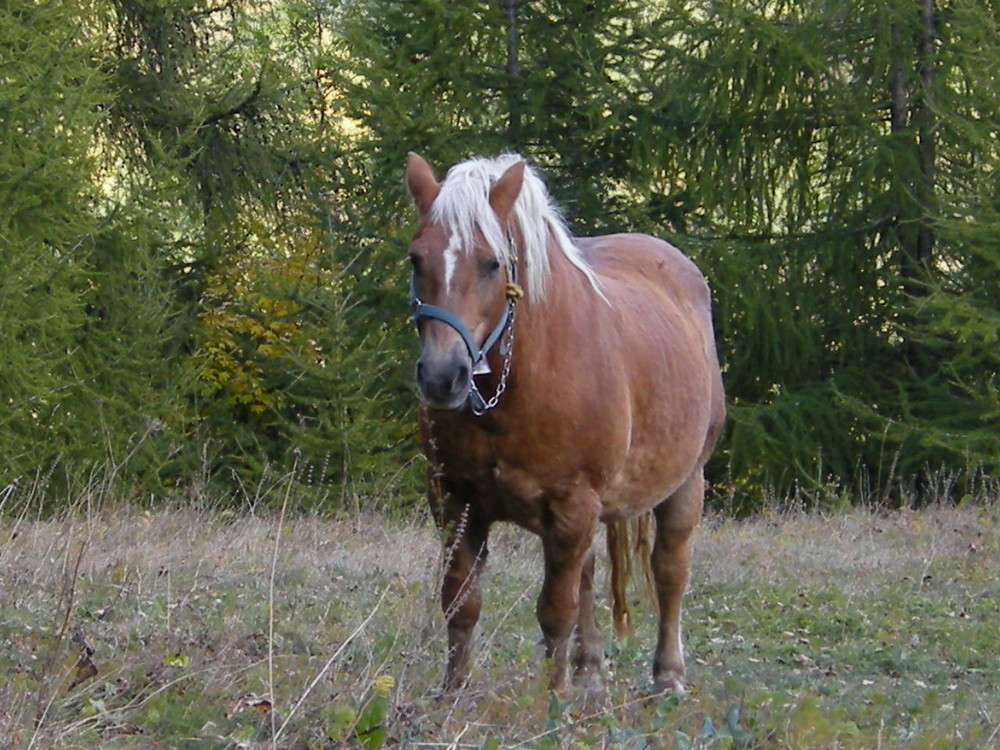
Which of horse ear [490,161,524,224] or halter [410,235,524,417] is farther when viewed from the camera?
horse ear [490,161,524,224]

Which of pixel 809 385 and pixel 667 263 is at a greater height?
pixel 667 263

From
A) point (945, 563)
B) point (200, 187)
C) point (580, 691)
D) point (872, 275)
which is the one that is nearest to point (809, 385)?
point (872, 275)

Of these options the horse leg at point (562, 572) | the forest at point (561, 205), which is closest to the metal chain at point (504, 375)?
the horse leg at point (562, 572)

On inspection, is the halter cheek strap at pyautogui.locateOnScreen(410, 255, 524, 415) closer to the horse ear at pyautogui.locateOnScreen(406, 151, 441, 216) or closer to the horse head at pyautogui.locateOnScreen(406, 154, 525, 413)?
the horse head at pyautogui.locateOnScreen(406, 154, 525, 413)

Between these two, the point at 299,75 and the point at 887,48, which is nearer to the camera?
the point at 887,48

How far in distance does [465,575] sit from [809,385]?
473 inches

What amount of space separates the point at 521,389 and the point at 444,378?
0.58 metres

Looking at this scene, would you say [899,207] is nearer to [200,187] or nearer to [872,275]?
[872,275]

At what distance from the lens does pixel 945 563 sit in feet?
29.7


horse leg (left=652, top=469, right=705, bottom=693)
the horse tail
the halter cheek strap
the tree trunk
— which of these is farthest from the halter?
the tree trunk

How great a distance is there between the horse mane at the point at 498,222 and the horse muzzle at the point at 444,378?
42 centimetres

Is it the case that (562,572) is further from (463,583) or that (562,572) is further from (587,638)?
(587,638)

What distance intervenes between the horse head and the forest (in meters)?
9.53

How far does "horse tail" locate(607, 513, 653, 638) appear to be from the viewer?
6.58 meters
